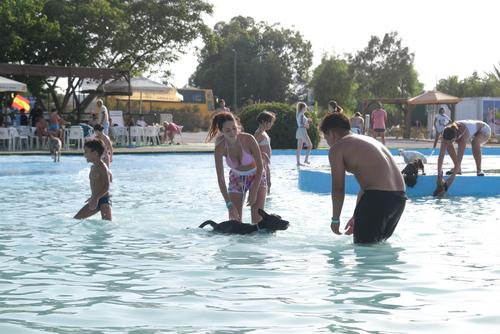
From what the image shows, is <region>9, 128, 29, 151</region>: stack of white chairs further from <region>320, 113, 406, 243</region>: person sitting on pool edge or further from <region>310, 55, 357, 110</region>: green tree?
<region>310, 55, 357, 110</region>: green tree

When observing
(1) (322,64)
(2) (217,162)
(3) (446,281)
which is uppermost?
(1) (322,64)

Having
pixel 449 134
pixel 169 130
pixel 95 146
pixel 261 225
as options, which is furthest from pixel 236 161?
pixel 169 130

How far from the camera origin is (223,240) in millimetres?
8430

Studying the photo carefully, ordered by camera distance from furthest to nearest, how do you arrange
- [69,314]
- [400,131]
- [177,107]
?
[177,107], [400,131], [69,314]

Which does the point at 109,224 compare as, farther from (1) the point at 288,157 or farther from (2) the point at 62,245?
(1) the point at 288,157

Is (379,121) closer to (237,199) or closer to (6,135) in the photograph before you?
(6,135)

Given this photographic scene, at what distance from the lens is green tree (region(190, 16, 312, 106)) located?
273ft

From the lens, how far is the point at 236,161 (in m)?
8.38

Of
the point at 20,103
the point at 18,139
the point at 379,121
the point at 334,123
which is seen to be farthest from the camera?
the point at 20,103

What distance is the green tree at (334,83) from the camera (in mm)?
Answer: 70250

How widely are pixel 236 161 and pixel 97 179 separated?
1.79m

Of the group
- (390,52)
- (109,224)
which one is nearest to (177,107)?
(390,52)

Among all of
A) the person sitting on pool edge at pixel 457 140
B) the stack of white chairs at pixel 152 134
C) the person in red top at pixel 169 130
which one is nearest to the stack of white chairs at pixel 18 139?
the stack of white chairs at pixel 152 134

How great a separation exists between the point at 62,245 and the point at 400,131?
138 ft
